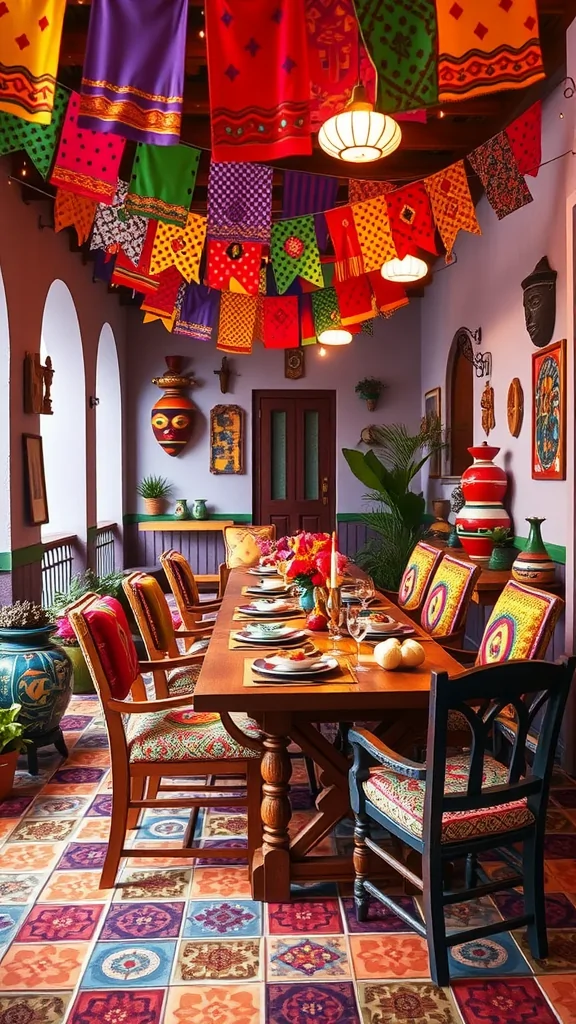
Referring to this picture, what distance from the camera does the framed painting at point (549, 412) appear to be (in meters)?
4.12

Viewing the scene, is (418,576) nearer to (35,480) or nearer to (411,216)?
(411,216)

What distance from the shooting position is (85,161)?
140 inches

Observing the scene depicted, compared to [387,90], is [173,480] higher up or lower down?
lower down

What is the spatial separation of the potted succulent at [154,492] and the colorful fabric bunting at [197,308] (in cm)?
304

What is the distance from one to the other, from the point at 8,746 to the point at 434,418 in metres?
5.40

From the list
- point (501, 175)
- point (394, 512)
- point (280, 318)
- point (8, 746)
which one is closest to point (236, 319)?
point (280, 318)

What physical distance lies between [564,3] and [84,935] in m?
4.15

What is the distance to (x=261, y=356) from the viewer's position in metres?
9.15

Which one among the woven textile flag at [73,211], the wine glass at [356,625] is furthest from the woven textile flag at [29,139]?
the wine glass at [356,625]

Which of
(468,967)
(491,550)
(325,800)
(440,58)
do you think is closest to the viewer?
(468,967)

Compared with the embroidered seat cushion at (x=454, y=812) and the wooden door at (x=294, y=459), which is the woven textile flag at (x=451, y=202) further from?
the wooden door at (x=294, y=459)

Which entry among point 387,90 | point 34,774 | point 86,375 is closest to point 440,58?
point 387,90

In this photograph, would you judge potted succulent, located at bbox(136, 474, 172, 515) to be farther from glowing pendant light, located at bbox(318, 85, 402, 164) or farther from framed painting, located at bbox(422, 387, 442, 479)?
glowing pendant light, located at bbox(318, 85, 402, 164)

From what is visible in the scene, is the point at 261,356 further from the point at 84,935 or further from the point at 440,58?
the point at 84,935
